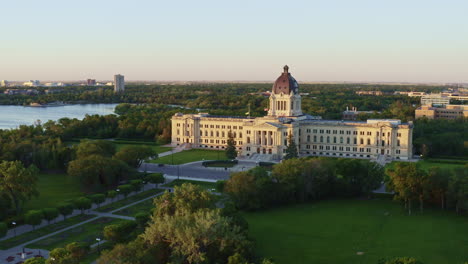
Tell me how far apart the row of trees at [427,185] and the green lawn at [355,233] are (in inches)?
62.1

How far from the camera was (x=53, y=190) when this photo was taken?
66.1 meters

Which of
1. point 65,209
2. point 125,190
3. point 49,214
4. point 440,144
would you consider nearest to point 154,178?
point 125,190

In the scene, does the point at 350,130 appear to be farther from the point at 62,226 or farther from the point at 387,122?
the point at 62,226

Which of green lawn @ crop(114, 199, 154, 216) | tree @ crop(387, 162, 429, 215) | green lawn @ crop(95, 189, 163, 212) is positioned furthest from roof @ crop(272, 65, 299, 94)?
green lawn @ crop(114, 199, 154, 216)

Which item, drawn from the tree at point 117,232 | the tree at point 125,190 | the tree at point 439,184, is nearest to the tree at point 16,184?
the tree at point 125,190

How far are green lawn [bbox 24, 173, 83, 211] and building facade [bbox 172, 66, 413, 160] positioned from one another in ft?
119

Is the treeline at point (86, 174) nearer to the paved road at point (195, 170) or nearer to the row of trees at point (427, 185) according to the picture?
the paved road at point (195, 170)

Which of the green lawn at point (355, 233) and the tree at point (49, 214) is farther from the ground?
the tree at point (49, 214)

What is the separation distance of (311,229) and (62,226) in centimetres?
2492

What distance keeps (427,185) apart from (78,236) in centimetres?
3722

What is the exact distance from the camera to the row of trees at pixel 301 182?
5609 cm

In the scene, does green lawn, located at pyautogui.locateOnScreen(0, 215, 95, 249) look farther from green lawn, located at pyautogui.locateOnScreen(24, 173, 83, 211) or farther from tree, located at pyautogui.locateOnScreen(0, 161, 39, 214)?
green lawn, located at pyautogui.locateOnScreen(24, 173, 83, 211)

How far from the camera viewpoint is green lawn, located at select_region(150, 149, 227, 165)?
295 feet

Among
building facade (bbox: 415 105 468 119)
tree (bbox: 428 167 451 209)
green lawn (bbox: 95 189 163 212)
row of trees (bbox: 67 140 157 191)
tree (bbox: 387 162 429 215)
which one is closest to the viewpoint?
tree (bbox: 387 162 429 215)
